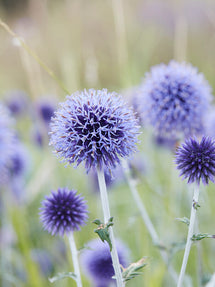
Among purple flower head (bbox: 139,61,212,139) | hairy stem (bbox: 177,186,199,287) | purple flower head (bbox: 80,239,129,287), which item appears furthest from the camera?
purple flower head (bbox: 139,61,212,139)

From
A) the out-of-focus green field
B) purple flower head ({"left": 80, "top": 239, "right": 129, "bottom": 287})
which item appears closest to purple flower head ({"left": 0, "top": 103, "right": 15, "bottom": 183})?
the out-of-focus green field

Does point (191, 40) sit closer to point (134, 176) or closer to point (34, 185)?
point (34, 185)

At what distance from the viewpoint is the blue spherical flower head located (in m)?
1.18

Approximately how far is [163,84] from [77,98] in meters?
0.91

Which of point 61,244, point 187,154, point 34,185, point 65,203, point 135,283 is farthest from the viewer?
point 34,185

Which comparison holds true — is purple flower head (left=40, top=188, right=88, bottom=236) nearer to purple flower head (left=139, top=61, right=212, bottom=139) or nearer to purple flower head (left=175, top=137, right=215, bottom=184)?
purple flower head (left=175, top=137, right=215, bottom=184)

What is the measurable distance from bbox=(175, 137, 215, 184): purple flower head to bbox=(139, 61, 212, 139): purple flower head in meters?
0.75

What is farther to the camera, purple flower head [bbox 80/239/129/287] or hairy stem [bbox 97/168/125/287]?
purple flower head [bbox 80/239/129/287]

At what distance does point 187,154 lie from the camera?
3.99 ft

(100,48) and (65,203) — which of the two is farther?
(100,48)

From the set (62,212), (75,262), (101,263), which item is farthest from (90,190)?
(75,262)

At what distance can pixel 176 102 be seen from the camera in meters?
1.96

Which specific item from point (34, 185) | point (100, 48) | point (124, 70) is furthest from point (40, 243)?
point (100, 48)

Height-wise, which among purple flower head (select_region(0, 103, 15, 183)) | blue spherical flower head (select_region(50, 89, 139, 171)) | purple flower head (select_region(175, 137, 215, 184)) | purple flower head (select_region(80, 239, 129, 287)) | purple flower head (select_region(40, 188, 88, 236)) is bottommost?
purple flower head (select_region(80, 239, 129, 287))
